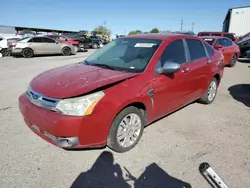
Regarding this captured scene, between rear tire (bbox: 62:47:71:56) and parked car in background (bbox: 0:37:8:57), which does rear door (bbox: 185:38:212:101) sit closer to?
rear tire (bbox: 62:47:71:56)

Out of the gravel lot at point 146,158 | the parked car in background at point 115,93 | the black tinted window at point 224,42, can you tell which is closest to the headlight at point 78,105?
the parked car in background at point 115,93

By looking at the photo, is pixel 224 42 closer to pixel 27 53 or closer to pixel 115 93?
pixel 115 93

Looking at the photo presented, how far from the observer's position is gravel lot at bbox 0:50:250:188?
2348mm

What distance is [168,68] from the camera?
3.01m

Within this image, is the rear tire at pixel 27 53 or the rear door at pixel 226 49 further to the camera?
the rear tire at pixel 27 53

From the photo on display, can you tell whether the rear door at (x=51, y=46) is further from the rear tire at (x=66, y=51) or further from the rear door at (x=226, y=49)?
the rear door at (x=226, y=49)

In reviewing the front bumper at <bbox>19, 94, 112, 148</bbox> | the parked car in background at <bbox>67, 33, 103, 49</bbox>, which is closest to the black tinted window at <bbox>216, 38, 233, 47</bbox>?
the front bumper at <bbox>19, 94, 112, 148</bbox>

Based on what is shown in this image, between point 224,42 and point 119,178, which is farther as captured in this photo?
point 224,42

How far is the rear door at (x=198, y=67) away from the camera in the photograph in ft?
12.7

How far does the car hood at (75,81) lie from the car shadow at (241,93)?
12.6ft

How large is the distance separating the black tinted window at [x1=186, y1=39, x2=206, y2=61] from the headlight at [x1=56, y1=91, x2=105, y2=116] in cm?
240

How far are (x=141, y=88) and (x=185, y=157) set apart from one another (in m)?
1.15

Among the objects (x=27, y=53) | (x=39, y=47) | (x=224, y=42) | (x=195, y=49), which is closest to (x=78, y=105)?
(x=195, y=49)

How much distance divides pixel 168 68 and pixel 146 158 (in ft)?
4.44
